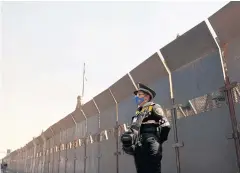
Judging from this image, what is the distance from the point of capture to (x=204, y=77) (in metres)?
4.62

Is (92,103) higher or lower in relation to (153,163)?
higher

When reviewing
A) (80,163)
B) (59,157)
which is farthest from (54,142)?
(80,163)

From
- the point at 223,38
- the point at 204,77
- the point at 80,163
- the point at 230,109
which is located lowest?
the point at 80,163

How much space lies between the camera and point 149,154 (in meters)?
3.33

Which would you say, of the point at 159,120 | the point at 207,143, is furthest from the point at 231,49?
the point at 159,120

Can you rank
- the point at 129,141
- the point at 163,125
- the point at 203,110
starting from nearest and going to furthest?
the point at 129,141 → the point at 163,125 → the point at 203,110

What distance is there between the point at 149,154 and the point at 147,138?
0.19 metres

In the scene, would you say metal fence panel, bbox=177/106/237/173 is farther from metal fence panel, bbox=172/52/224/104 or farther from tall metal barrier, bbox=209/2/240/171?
metal fence panel, bbox=172/52/224/104

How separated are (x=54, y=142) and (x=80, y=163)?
5.36 meters

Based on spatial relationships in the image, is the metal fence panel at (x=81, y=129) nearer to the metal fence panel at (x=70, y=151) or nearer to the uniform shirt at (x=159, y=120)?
the metal fence panel at (x=70, y=151)

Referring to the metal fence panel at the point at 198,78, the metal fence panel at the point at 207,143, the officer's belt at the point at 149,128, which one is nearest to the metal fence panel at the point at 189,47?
the metal fence panel at the point at 198,78

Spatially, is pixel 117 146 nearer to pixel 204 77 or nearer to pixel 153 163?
pixel 204 77

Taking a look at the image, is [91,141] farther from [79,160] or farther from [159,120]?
[159,120]

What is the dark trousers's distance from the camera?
10.9ft
